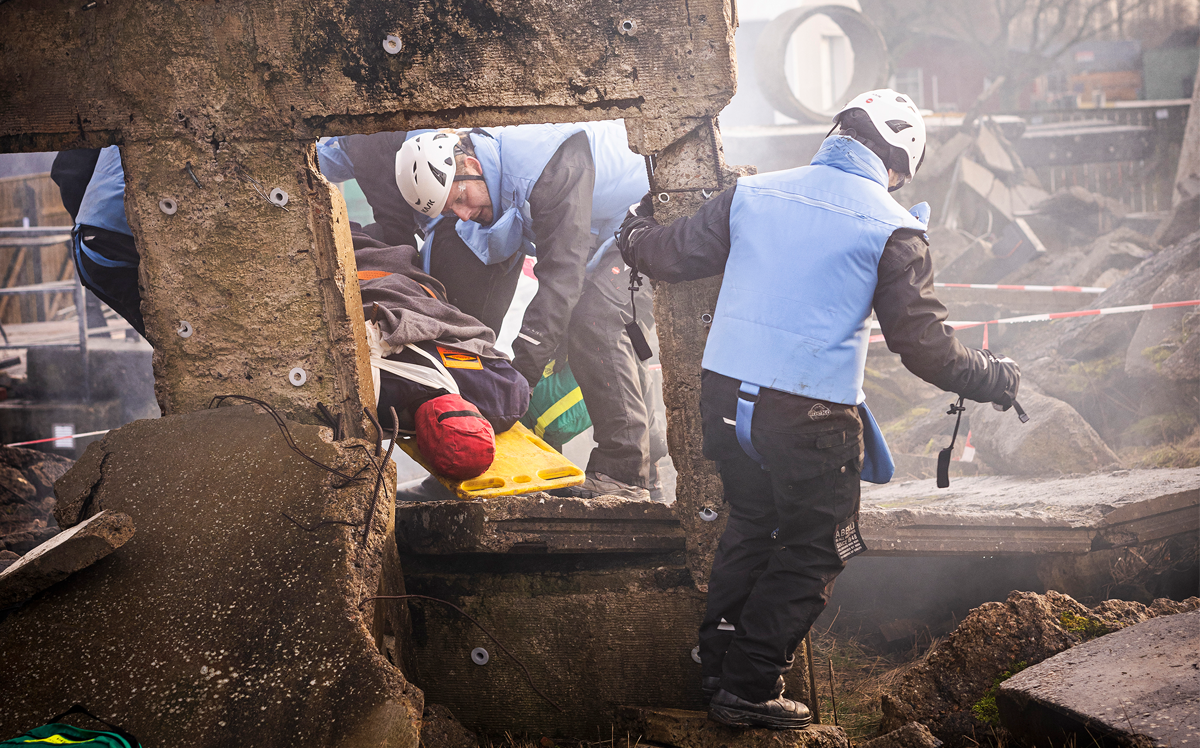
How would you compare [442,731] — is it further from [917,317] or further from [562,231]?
[562,231]

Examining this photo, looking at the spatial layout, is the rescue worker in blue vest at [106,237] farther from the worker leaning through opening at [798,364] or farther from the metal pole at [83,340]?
the metal pole at [83,340]

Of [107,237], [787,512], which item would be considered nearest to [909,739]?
[787,512]

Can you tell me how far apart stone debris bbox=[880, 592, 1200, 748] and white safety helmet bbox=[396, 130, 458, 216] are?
3.01 metres

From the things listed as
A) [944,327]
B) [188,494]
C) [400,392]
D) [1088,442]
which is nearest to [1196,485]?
[1088,442]

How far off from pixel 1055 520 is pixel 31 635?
3.97 metres

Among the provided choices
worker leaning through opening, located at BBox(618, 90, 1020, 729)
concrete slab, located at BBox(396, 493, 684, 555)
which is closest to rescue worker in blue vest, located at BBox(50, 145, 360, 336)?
concrete slab, located at BBox(396, 493, 684, 555)

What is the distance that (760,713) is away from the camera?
8.75 feet

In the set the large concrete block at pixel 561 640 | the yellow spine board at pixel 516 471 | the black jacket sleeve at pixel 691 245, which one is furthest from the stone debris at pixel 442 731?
the black jacket sleeve at pixel 691 245

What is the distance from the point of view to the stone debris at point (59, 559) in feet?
7.72

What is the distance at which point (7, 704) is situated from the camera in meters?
2.20

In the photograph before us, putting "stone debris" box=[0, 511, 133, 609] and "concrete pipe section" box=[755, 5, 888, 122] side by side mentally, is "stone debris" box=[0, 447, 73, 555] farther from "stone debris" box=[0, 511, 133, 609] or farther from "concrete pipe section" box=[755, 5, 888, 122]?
"concrete pipe section" box=[755, 5, 888, 122]

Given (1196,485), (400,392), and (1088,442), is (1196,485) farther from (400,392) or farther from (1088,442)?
(400,392)

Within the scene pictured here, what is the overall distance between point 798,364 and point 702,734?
1.35 meters

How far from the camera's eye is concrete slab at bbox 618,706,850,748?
106 inches
